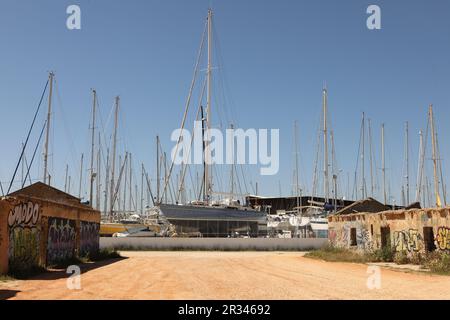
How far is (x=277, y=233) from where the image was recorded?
64062 millimetres

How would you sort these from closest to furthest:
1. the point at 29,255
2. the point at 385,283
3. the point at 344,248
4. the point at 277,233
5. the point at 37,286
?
the point at 37,286 → the point at 385,283 → the point at 29,255 → the point at 344,248 → the point at 277,233

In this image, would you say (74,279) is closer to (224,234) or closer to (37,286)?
(37,286)

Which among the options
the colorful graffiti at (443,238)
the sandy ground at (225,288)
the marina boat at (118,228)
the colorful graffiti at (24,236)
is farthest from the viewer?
the marina boat at (118,228)

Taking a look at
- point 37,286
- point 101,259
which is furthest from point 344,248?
point 37,286

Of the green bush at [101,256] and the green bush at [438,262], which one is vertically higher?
the green bush at [438,262]

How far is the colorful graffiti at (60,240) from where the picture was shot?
2377cm

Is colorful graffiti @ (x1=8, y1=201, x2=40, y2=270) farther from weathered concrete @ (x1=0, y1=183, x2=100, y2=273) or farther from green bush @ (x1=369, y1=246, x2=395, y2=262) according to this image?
green bush @ (x1=369, y1=246, x2=395, y2=262)

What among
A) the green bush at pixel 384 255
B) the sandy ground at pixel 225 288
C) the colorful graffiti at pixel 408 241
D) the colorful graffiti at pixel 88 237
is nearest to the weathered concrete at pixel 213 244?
the colorful graffiti at pixel 88 237

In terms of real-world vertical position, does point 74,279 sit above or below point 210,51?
below

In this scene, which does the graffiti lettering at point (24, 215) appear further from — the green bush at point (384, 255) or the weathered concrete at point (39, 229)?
the green bush at point (384, 255)

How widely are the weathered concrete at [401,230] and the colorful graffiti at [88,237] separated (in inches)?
711

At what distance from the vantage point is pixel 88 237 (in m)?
32.9

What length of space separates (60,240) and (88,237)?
24.6ft
